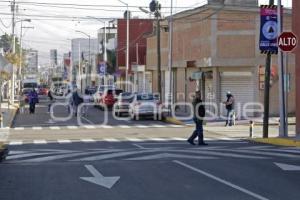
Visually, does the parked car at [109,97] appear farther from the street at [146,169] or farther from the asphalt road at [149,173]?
the asphalt road at [149,173]

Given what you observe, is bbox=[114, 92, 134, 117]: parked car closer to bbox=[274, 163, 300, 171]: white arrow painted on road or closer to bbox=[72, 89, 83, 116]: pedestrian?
bbox=[72, 89, 83, 116]: pedestrian

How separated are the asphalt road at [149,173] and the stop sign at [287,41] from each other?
4654 millimetres

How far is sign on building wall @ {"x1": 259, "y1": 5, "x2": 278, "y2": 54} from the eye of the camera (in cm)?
2791

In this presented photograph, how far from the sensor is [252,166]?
17.1m

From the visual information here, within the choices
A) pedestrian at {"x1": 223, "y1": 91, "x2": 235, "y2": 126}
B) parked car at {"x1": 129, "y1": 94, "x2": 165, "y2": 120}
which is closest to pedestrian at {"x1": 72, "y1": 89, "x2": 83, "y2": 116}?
parked car at {"x1": 129, "y1": 94, "x2": 165, "y2": 120}

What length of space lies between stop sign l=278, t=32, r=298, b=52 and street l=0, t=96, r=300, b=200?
3697 mm

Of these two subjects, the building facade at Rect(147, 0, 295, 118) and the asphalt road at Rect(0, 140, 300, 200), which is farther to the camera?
the building facade at Rect(147, 0, 295, 118)

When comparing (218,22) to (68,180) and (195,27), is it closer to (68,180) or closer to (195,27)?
(195,27)

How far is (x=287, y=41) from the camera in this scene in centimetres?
2625

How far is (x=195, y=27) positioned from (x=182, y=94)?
23.2 ft

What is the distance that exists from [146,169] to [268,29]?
1322 centimetres

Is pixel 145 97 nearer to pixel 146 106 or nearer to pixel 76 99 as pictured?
pixel 146 106

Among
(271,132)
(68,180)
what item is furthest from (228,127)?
(68,180)

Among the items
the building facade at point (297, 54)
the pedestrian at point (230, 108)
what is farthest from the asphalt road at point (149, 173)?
the pedestrian at point (230, 108)
